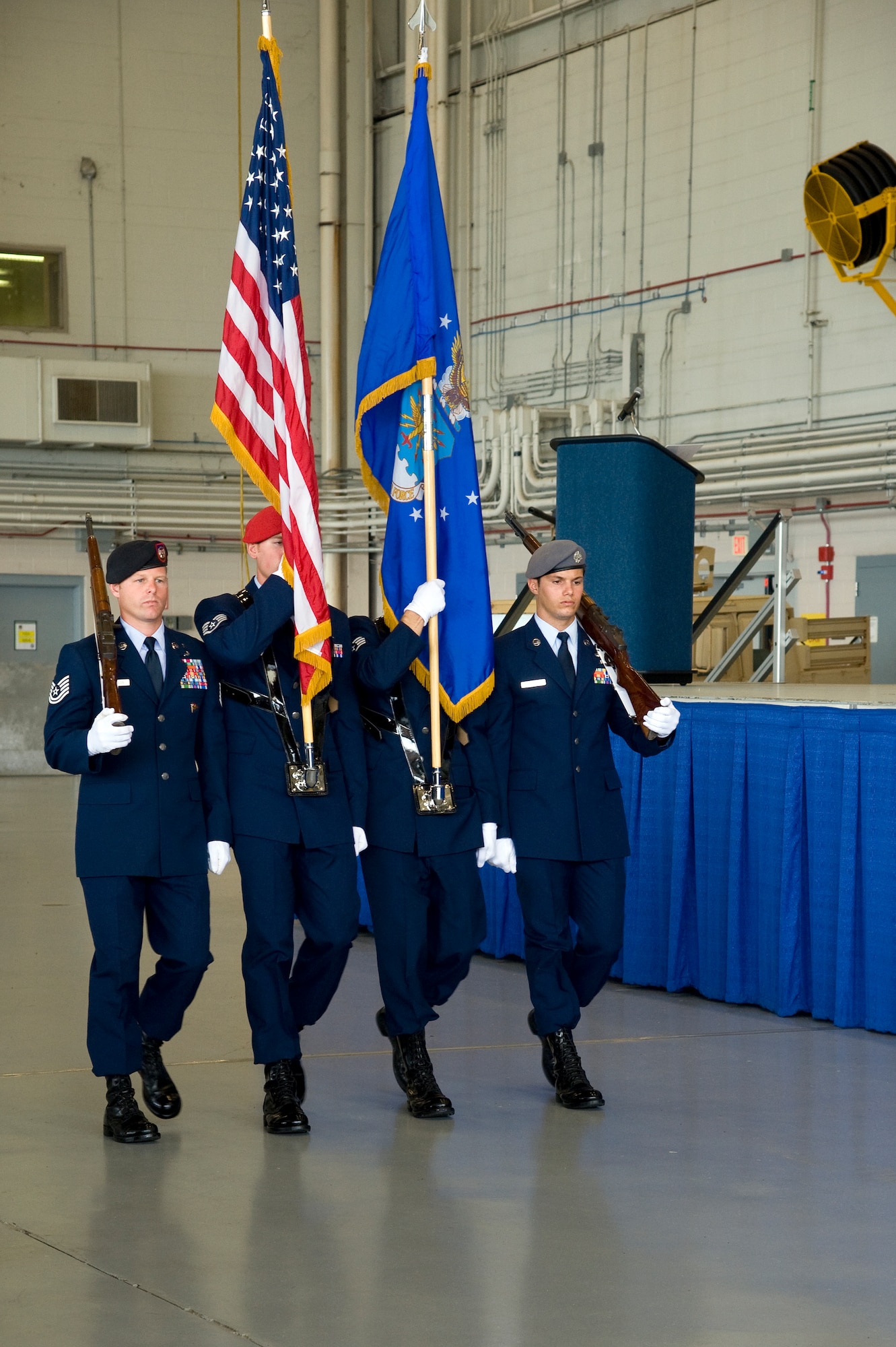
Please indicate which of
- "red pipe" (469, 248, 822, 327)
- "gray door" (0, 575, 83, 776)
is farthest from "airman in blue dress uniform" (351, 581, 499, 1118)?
"gray door" (0, 575, 83, 776)

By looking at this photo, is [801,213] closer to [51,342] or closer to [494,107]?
[494,107]

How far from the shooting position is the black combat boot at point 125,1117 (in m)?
3.96

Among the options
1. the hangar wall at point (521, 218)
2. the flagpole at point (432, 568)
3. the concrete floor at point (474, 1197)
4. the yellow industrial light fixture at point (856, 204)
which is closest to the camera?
A: the concrete floor at point (474, 1197)

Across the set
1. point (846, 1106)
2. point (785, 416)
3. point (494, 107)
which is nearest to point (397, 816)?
point (846, 1106)

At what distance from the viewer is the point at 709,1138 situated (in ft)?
13.1

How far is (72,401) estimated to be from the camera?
16.2 metres

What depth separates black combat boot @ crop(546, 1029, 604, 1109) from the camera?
4.27 m

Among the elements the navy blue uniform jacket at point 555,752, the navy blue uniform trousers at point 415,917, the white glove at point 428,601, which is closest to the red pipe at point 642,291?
the navy blue uniform jacket at point 555,752

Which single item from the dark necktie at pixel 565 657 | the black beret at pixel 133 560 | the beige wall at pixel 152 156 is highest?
the beige wall at pixel 152 156

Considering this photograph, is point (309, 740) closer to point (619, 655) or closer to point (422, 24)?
point (619, 655)

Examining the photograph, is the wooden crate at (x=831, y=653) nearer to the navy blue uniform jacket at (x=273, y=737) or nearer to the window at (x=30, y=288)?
the navy blue uniform jacket at (x=273, y=737)

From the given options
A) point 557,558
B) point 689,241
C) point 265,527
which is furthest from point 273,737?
point 689,241

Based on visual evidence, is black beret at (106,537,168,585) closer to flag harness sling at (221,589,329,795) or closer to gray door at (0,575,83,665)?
flag harness sling at (221,589,329,795)

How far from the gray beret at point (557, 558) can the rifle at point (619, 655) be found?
0.16 metres
